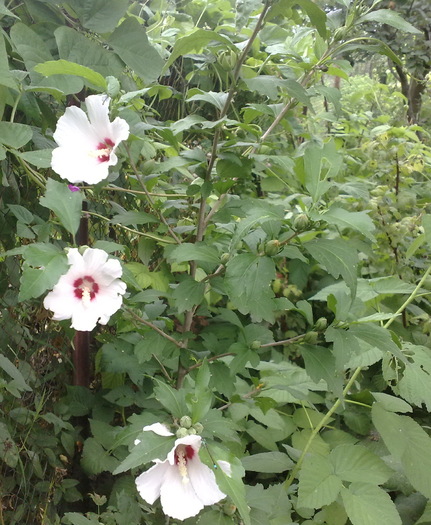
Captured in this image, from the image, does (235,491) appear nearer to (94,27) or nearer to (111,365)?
(111,365)

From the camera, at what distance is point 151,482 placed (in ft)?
2.23

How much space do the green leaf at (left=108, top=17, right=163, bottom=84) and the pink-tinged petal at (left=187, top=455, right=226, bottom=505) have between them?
2.29ft

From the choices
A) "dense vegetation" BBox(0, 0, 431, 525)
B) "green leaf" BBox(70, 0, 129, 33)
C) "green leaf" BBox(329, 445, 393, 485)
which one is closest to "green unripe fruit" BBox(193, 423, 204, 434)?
"dense vegetation" BBox(0, 0, 431, 525)

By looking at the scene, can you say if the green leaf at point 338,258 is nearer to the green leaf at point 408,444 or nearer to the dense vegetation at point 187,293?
the dense vegetation at point 187,293

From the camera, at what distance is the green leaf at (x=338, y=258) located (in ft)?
2.35

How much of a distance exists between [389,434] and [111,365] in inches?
24.7

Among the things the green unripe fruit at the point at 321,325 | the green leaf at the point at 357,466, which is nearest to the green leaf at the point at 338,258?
the green unripe fruit at the point at 321,325

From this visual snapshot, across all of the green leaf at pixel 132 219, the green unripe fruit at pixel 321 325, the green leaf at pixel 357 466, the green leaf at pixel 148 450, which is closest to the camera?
the green leaf at pixel 148 450

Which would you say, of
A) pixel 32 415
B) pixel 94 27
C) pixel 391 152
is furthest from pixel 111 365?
pixel 391 152

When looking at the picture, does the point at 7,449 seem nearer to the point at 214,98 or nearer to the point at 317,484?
the point at 317,484

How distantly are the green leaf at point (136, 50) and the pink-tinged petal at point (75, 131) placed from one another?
27 cm

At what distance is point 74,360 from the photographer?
128 centimetres

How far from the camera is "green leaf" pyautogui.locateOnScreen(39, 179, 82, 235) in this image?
72 cm

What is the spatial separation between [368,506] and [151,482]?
0.56m
